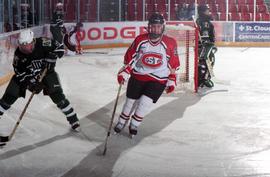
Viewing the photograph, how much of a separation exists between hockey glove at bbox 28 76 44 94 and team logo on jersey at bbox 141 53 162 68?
1128mm

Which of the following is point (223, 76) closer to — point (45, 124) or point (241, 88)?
point (241, 88)

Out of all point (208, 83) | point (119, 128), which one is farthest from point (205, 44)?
point (119, 128)

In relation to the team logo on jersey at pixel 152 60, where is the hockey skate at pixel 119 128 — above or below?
below

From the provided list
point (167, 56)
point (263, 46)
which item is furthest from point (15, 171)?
point (263, 46)

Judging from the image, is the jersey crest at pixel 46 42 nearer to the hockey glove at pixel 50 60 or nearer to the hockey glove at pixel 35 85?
the hockey glove at pixel 50 60

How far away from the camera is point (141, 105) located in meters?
5.77

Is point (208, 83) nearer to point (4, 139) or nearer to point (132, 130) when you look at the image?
point (132, 130)

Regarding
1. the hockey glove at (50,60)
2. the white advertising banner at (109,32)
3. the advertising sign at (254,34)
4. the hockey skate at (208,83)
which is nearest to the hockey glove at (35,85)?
the hockey glove at (50,60)

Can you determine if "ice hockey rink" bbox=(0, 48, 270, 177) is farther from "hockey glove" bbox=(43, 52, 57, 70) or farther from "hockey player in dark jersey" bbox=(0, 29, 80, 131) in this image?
"hockey glove" bbox=(43, 52, 57, 70)

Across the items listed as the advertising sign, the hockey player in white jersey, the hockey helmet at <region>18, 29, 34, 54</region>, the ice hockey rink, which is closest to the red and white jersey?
the hockey player in white jersey

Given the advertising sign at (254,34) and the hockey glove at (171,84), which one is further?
the advertising sign at (254,34)

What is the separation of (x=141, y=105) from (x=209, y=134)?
87 cm

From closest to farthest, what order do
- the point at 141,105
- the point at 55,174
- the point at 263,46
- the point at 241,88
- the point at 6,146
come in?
the point at 55,174, the point at 6,146, the point at 141,105, the point at 241,88, the point at 263,46

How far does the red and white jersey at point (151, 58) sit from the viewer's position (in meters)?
5.84
